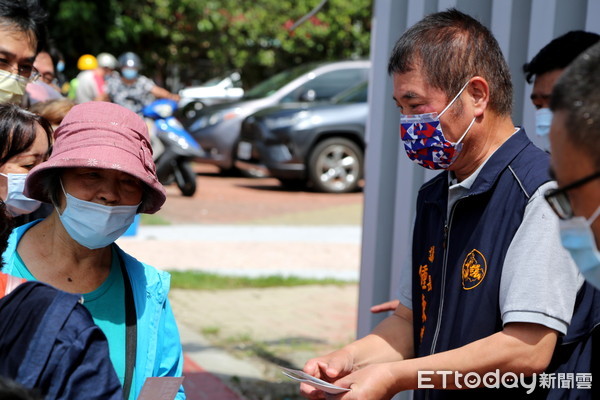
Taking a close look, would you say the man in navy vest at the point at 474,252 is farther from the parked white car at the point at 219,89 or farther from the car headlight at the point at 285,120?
the parked white car at the point at 219,89

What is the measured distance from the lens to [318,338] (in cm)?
713

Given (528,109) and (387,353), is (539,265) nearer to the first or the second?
(387,353)

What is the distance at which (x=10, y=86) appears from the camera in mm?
3719

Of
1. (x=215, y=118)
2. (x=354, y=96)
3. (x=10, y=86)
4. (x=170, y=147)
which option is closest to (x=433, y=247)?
(x=10, y=86)

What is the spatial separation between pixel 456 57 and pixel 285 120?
1183cm

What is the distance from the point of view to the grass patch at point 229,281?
8555mm

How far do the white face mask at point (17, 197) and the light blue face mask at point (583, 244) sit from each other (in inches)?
78.6

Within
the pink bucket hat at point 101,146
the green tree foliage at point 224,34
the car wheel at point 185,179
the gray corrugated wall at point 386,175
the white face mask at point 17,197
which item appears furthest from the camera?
the green tree foliage at point 224,34

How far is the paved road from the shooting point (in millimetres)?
6449

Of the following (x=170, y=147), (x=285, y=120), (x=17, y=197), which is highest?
(x=17, y=197)

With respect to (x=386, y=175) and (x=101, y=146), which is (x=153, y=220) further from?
(x=101, y=146)

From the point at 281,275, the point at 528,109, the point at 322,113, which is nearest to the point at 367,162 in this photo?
the point at 528,109

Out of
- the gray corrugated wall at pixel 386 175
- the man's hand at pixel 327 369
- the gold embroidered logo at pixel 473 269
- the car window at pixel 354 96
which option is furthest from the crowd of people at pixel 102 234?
the car window at pixel 354 96

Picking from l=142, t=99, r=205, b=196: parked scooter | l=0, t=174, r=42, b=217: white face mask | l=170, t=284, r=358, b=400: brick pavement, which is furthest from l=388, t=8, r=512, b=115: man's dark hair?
l=142, t=99, r=205, b=196: parked scooter
